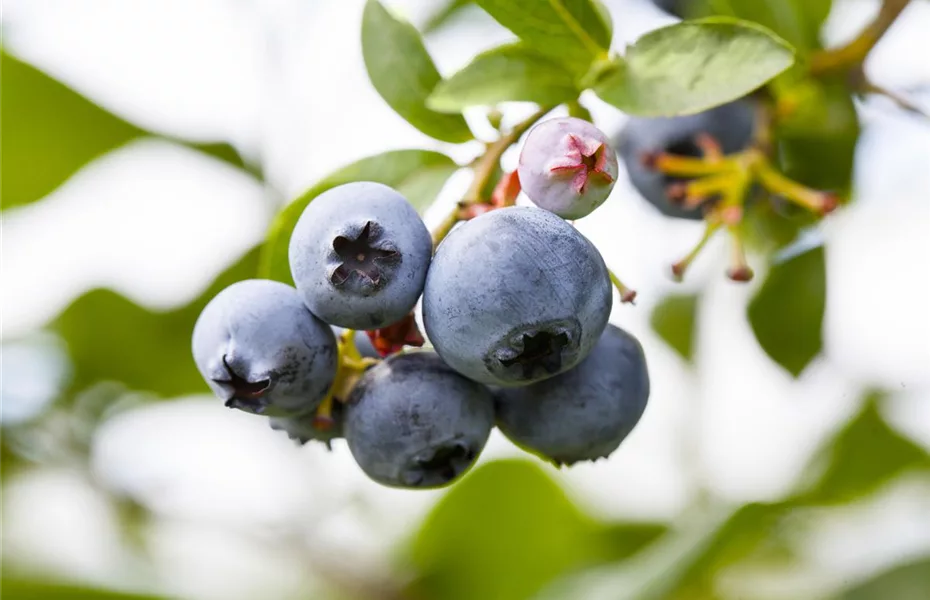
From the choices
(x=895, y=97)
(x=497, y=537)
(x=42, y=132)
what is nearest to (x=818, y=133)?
(x=895, y=97)

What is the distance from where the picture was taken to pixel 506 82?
1.10m

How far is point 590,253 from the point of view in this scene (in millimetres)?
933

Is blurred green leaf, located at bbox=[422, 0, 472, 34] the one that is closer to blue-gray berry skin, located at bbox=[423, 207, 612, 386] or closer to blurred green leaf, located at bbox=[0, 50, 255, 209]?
blurred green leaf, located at bbox=[0, 50, 255, 209]

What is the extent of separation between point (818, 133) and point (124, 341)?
1.43 m

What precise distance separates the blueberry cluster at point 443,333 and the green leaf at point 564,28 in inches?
6.4

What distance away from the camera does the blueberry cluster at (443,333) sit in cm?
90

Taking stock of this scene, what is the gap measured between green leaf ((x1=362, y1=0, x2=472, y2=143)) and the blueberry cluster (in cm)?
23

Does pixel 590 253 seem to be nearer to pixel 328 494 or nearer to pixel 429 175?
pixel 429 175

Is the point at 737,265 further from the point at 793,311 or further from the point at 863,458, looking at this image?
the point at 863,458

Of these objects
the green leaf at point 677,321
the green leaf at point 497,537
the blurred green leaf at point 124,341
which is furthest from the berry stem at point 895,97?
the blurred green leaf at point 124,341

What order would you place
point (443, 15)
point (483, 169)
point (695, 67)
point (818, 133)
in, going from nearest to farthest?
point (695, 67) < point (483, 169) < point (818, 133) < point (443, 15)

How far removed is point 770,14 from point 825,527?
1.18 meters

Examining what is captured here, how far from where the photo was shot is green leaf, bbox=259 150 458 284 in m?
1.11

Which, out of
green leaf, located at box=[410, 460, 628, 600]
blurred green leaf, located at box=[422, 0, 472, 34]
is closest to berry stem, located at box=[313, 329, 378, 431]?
blurred green leaf, located at box=[422, 0, 472, 34]
